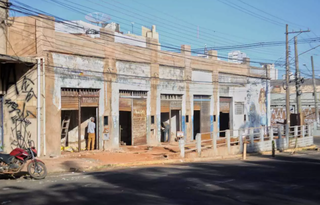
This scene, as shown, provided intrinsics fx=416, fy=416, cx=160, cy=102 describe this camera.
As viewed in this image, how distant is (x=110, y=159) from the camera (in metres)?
19.4

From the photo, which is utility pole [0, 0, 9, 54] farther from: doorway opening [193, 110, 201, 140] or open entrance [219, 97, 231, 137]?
open entrance [219, 97, 231, 137]

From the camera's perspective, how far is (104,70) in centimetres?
2270

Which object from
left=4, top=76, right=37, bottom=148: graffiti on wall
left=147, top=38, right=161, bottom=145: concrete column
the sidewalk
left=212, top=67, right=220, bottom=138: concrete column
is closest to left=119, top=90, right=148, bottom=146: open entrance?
left=147, top=38, right=161, bottom=145: concrete column

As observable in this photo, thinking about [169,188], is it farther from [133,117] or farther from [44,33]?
[133,117]

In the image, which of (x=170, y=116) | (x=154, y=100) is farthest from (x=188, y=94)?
(x=154, y=100)

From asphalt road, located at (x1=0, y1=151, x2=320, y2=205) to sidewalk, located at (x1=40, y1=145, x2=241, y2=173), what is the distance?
2264mm

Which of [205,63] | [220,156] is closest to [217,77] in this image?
[205,63]

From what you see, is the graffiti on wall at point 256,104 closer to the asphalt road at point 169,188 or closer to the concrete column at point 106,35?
the concrete column at point 106,35

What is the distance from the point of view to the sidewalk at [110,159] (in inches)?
663

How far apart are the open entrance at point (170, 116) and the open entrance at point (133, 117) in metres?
2.26

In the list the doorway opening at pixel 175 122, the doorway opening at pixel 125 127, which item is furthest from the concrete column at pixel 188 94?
the doorway opening at pixel 125 127

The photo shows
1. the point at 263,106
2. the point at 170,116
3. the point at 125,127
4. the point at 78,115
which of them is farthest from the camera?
the point at 263,106

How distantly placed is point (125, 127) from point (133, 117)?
121 centimetres

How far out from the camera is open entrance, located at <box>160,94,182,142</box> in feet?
91.4
